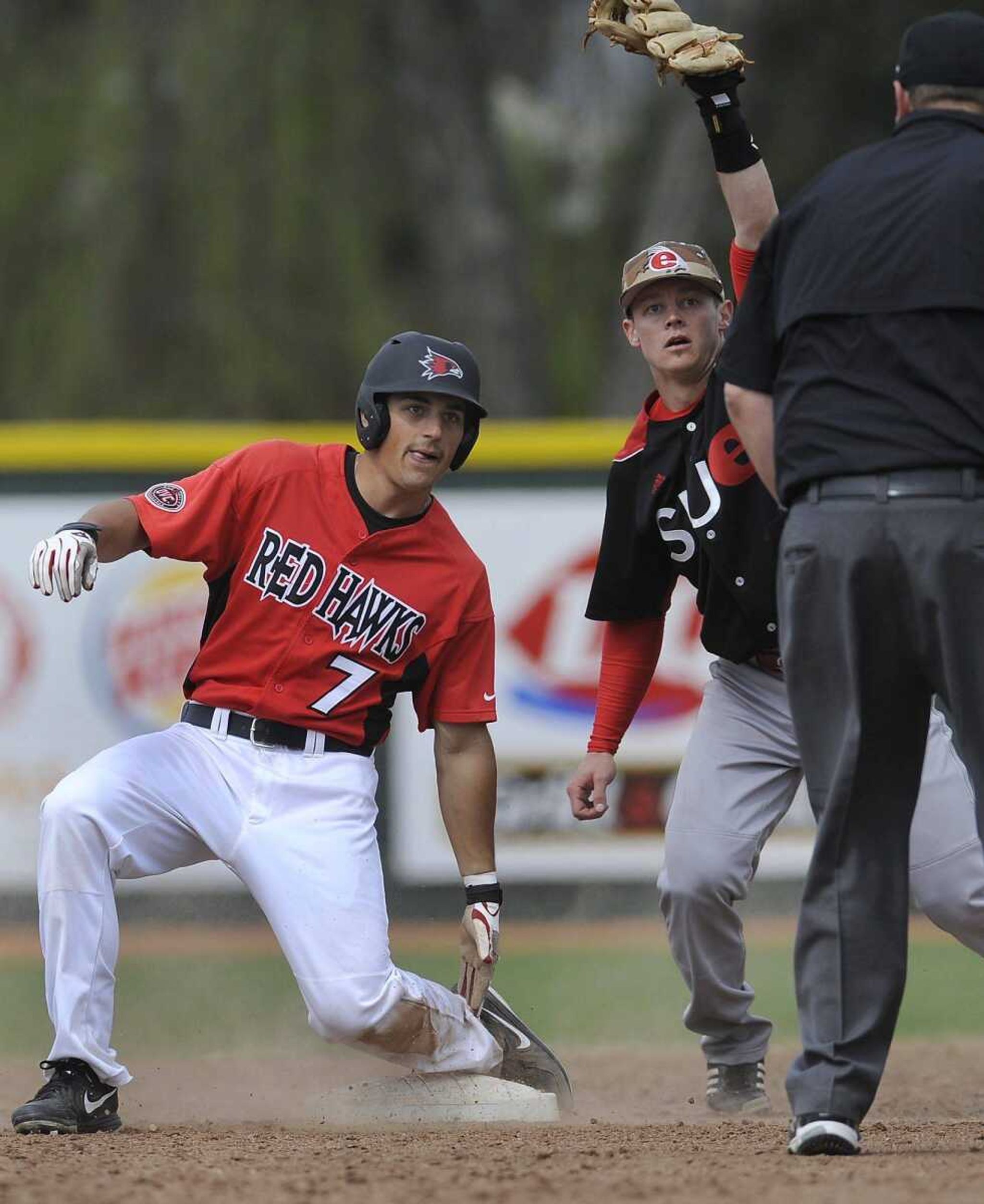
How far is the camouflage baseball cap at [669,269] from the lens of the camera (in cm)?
472

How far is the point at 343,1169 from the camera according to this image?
3.55m

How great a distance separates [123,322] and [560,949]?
670 centimetres

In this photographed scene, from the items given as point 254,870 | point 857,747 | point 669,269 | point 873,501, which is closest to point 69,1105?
point 254,870

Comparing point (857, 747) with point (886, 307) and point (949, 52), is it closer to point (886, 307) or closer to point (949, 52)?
point (886, 307)

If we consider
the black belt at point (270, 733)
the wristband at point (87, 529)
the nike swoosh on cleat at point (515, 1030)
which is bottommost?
the nike swoosh on cleat at point (515, 1030)

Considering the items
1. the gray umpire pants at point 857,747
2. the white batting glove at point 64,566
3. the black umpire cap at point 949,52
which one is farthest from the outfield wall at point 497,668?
the black umpire cap at point 949,52

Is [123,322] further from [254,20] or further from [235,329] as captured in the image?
[254,20]

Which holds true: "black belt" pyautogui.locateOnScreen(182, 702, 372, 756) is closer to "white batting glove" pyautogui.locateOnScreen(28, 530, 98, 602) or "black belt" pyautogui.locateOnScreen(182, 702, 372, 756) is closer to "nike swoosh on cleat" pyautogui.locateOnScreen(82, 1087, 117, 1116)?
"white batting glove" pyautogui.locateOnScreen(28, 530, 98, 602)

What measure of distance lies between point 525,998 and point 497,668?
5.16 ft

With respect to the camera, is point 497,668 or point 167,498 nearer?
point 167,498

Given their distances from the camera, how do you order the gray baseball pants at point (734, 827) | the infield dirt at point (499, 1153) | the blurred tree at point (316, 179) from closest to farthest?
the infield dirt at point (499, 1153) < the gray baseball pants at point (734, 827) < the blurred tree at point (316, 179)

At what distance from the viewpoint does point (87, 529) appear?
4.43 metres

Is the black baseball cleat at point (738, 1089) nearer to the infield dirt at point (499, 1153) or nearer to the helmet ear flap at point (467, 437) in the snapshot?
the infield dirt at point (499, 1153)

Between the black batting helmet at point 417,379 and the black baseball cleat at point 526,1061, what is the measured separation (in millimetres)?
1446
